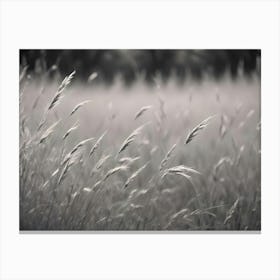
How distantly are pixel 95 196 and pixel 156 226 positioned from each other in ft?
1.39

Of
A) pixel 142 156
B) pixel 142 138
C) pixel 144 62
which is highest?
pixel 144 62

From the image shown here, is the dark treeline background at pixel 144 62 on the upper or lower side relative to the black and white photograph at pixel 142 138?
upper

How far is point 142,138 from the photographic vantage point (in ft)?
12.1

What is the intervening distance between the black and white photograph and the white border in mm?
61

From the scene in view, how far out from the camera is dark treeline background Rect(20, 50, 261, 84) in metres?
3.63
